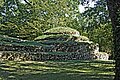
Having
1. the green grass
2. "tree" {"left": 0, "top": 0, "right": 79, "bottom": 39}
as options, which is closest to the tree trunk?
the green grass

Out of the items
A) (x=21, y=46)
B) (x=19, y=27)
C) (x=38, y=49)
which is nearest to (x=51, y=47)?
(x=38, y=49)

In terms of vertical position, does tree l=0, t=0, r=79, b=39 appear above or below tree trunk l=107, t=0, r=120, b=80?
above

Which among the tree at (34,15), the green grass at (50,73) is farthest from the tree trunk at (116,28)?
the tree at (34,15)

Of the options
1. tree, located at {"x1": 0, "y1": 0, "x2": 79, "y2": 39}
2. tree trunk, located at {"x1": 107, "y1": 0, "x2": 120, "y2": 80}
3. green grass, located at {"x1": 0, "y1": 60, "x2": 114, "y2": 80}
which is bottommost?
green grass, located at {"x1": 0, "y1": 60, "x2": 114, "y2": 80}

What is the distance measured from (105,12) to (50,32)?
21201mm

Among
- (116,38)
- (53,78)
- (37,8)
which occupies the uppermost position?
(37,8)

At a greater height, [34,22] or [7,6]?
[7,6]

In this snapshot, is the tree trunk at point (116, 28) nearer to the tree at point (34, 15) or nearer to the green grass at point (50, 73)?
the green grass at point (50, 73)

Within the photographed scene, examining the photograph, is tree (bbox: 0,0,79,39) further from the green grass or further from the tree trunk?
the tree trunk

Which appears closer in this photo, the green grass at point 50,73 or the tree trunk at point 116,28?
the tree trunk at point 116,28

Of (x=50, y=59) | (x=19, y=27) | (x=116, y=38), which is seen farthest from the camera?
(x=19, y=27)

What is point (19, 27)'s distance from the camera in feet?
→ 163

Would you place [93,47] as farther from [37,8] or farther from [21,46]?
[37,8]

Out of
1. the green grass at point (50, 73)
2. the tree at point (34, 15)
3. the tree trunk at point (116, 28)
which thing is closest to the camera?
the tree trunk at point (116, 28)
